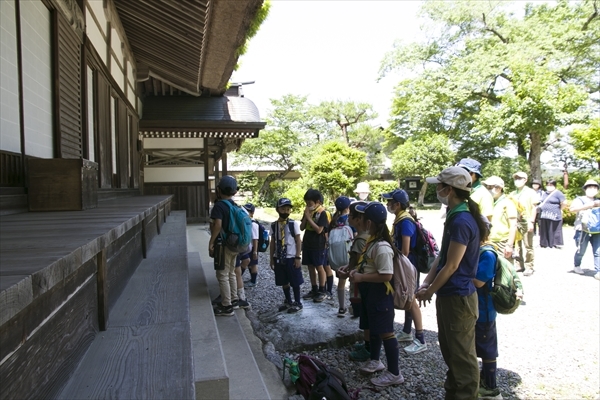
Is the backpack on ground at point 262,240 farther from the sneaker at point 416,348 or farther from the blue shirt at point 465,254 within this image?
the blue shirt at point 465,254

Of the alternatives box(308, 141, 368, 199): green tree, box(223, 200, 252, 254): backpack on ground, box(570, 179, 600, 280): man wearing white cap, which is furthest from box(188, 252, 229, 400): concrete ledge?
box(308, 141, 368, 199): green tree

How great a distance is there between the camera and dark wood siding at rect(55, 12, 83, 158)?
344 centimetres

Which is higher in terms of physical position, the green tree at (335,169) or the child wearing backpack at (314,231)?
the green tree at (335,169)

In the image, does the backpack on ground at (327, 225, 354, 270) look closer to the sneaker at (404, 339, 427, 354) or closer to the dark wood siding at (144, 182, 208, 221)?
the sneaker at (404, 339, 427, 354)

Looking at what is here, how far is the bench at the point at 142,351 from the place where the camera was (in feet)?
4.75

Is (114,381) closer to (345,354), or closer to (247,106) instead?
(345,354)

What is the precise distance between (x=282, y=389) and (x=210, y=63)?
515 cm

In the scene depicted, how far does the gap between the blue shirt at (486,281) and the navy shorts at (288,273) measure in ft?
8.33

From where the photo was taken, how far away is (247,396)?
2975 mm

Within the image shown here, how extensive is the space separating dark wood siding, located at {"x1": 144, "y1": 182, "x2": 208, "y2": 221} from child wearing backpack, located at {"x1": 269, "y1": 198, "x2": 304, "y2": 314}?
266 inches

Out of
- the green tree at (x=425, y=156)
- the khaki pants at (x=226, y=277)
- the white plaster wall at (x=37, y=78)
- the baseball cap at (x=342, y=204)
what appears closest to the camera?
the white plaster wall at (x=37, y=78)

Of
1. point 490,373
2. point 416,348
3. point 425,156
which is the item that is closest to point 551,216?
point 416,348

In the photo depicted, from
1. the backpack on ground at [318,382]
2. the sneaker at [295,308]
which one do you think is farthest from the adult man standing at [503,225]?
the backpack on ground at [318,382]

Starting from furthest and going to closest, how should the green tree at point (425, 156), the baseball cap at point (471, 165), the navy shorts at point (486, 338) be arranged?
the green tree at point (425, 156) → the baseball cap at point (471, 165) → the navy shorts at point (486, 338)
